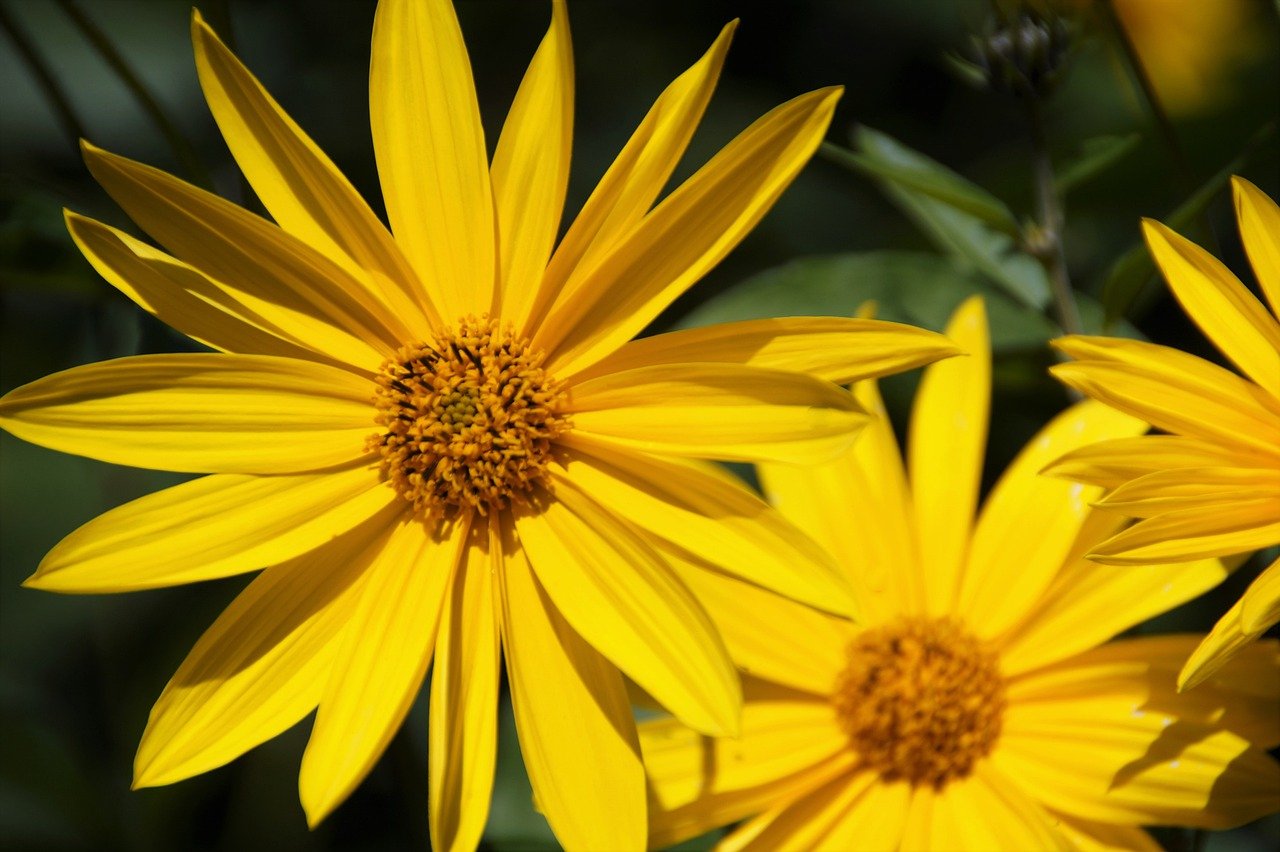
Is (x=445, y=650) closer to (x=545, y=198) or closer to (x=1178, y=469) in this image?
(x=545, y=198)

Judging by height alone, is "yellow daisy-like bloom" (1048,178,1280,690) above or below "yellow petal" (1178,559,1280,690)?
above

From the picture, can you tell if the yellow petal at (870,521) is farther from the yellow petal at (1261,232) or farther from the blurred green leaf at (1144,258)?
the yellow petal at (1261,232)

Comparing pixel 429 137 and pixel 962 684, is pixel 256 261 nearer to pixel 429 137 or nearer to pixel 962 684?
pixel 429 137

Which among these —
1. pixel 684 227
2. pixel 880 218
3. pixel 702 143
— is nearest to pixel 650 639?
pixel 684 227

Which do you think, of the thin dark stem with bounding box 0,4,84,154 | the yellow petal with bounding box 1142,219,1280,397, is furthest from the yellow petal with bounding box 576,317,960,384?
the thin dark stem with bounding box 0,4,84,154

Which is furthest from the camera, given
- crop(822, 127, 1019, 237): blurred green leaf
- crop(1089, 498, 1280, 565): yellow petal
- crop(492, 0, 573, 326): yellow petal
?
crop(822, 127, 1019, 237): blurred green leaf

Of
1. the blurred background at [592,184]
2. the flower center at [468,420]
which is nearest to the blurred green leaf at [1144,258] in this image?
the blurred background at [592,184]

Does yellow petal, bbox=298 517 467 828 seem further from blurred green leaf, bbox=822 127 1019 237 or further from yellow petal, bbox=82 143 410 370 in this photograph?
blurred green leaf, bbox=822 127 1019 237
